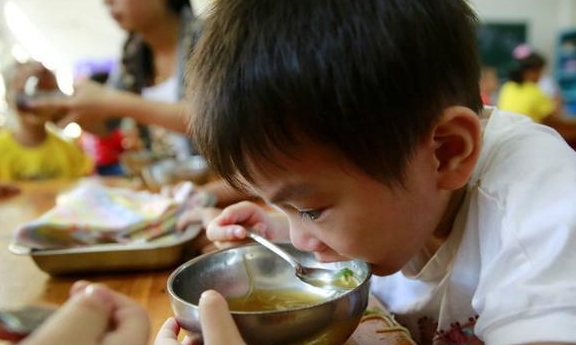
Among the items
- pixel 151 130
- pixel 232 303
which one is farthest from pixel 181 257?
pixel 151 130

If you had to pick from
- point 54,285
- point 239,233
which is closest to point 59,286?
point 54,285

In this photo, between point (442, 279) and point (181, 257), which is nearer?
point (442, 279)

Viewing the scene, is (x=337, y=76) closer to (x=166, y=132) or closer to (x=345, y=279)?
(x=345, y=279)

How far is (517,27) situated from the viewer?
19.1ft

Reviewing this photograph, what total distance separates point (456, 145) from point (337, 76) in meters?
0.15

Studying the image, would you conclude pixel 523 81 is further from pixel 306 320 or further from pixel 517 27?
pixel 306 320

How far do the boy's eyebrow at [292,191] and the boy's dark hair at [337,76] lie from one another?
1.4 inches

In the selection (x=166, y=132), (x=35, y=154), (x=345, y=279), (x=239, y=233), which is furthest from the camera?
(x=35, y=154)

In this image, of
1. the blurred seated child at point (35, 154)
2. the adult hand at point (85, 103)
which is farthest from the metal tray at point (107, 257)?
the blurred seated child at point (35, 154)

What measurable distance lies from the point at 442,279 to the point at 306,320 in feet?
0.81

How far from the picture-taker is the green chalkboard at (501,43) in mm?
5746

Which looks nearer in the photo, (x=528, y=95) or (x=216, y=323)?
(x=216, y=323)

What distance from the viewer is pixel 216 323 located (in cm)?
42

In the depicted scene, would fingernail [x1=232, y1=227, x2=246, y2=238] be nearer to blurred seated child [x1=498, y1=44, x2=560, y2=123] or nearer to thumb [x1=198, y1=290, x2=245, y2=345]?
thumb [x1=198, y1=290, x2=245, y2=345]
